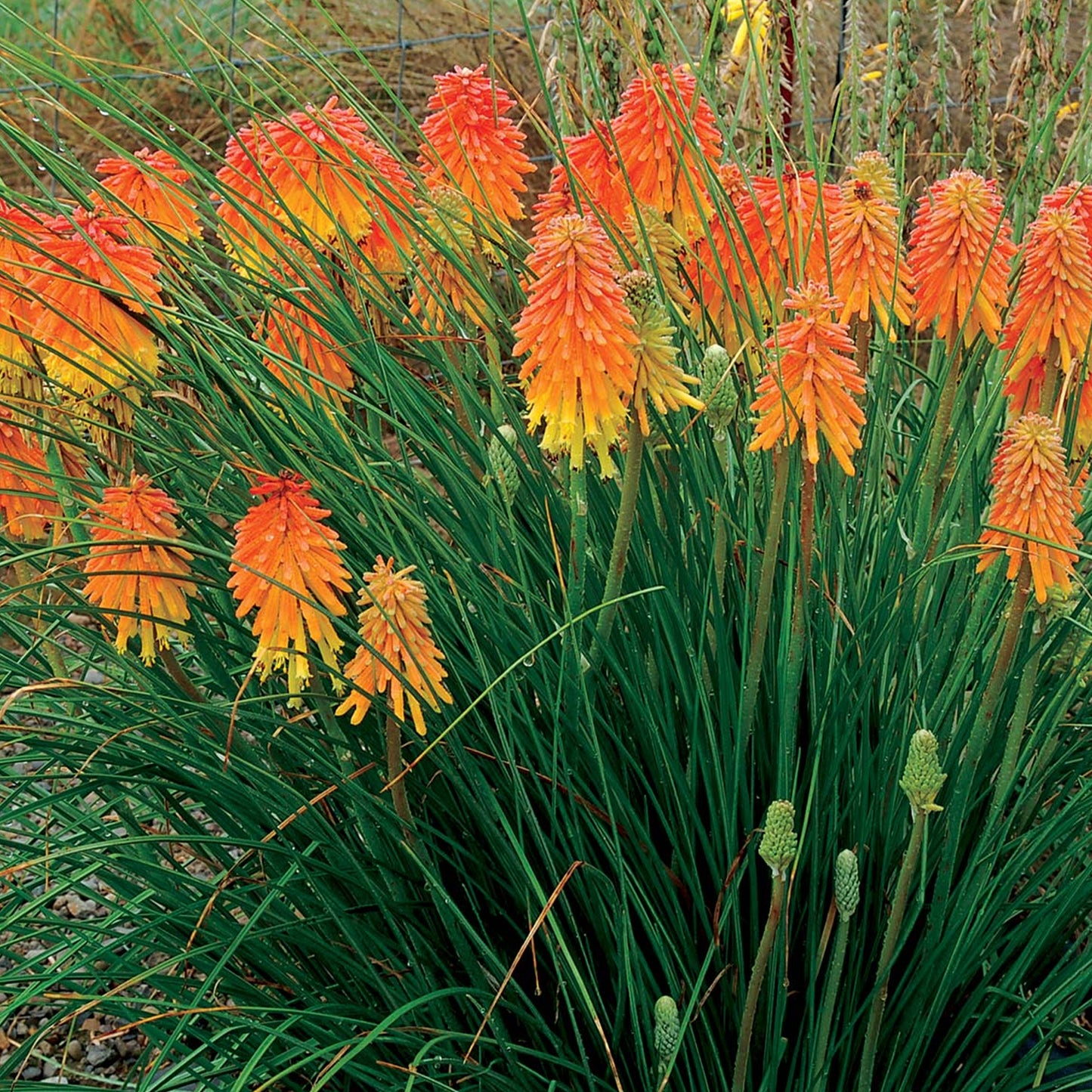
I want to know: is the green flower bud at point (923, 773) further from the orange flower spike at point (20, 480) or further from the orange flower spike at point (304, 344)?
the orange flower spike at point (20, 480)

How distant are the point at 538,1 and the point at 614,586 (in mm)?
1568

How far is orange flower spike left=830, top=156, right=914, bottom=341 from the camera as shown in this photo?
1.77m

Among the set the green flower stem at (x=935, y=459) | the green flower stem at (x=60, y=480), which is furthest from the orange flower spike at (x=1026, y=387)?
the green flower stem at (x=60, y=480)

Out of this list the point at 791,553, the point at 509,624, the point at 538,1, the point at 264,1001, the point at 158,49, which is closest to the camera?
the point at 791,553

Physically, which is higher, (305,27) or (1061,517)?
(305,27)

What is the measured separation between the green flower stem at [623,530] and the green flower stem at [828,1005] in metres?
0.43

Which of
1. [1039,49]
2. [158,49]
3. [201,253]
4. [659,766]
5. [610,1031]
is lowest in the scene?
[610,1031]

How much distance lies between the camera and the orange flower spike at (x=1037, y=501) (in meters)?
1.50

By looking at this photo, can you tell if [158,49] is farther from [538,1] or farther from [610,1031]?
[610,1031]

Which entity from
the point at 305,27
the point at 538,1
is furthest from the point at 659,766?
the point at 305,27

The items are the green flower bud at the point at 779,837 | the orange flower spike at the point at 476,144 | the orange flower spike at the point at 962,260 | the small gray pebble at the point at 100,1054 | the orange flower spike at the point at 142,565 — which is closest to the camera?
the green flower bud at the point at 779,837

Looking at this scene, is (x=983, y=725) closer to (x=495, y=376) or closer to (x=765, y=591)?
(x=765, y=591)

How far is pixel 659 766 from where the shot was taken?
187 cm

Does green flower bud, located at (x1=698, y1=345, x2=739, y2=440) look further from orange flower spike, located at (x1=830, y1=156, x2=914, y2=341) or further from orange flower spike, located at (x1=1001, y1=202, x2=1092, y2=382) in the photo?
orange flower spike, located at (x1=1001, y1=202, x2=1092, y2=382)
